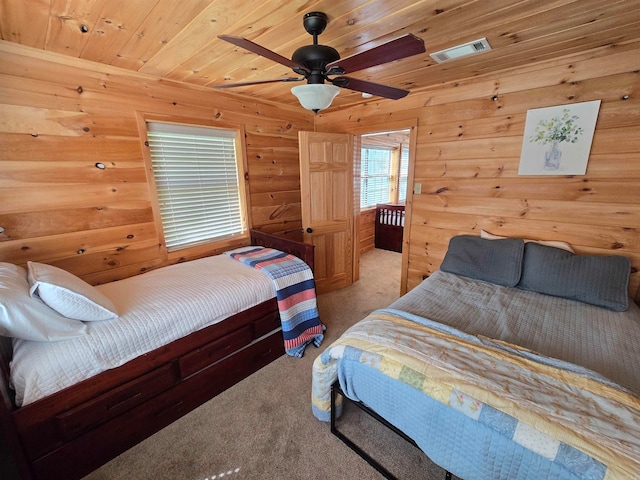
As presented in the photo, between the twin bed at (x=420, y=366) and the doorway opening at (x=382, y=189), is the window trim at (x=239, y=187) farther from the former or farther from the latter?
the doorway opening at (x=382, y=189)

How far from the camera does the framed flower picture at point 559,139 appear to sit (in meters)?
2.00

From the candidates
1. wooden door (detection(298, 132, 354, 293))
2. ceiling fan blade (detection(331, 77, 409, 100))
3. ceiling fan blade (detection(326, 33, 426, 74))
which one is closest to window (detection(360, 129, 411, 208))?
wooden door (detection(298, 132, 354, 293))

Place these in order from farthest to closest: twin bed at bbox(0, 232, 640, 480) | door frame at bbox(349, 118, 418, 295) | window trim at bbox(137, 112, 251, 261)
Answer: door frame at bbox(349, 118, 418, 295) → window trim at bbox(137, 112, 251, 261) → twin bed at bbox(0, 232, 640, 480)

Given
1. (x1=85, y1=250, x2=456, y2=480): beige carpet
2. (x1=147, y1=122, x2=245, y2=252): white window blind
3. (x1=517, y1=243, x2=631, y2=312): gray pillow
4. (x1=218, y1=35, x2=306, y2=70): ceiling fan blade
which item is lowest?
(x1=85, y1=250, x2=456, y2=480): beige carpet

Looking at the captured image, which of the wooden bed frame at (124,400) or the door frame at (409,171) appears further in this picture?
the door frame at (409,171)

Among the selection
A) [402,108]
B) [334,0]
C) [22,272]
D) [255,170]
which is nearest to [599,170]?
[402,108]

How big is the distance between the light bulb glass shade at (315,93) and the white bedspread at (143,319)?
1327mm

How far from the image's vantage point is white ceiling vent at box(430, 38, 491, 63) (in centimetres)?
A: 171

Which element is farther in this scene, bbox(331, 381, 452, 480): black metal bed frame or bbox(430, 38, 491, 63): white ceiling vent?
bbox(430, 38, 491, 63): white ceiling vent

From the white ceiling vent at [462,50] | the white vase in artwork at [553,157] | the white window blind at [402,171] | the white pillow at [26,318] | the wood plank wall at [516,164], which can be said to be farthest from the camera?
the white window blind at [402,171]

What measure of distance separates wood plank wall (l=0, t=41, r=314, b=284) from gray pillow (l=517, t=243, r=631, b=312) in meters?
3.06

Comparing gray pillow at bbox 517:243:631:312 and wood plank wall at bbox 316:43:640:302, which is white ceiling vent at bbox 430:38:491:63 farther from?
gray pillow at bbox 517:243:631:312

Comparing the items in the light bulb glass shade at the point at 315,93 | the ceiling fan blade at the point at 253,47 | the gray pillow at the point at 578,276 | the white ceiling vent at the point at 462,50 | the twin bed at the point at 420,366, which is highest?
the white ceiling vent at the point at 462,50

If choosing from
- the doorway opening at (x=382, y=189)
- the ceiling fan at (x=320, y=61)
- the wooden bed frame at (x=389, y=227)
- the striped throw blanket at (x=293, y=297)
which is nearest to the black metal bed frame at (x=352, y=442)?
the striped throw blanket at (x=293, y=297)
